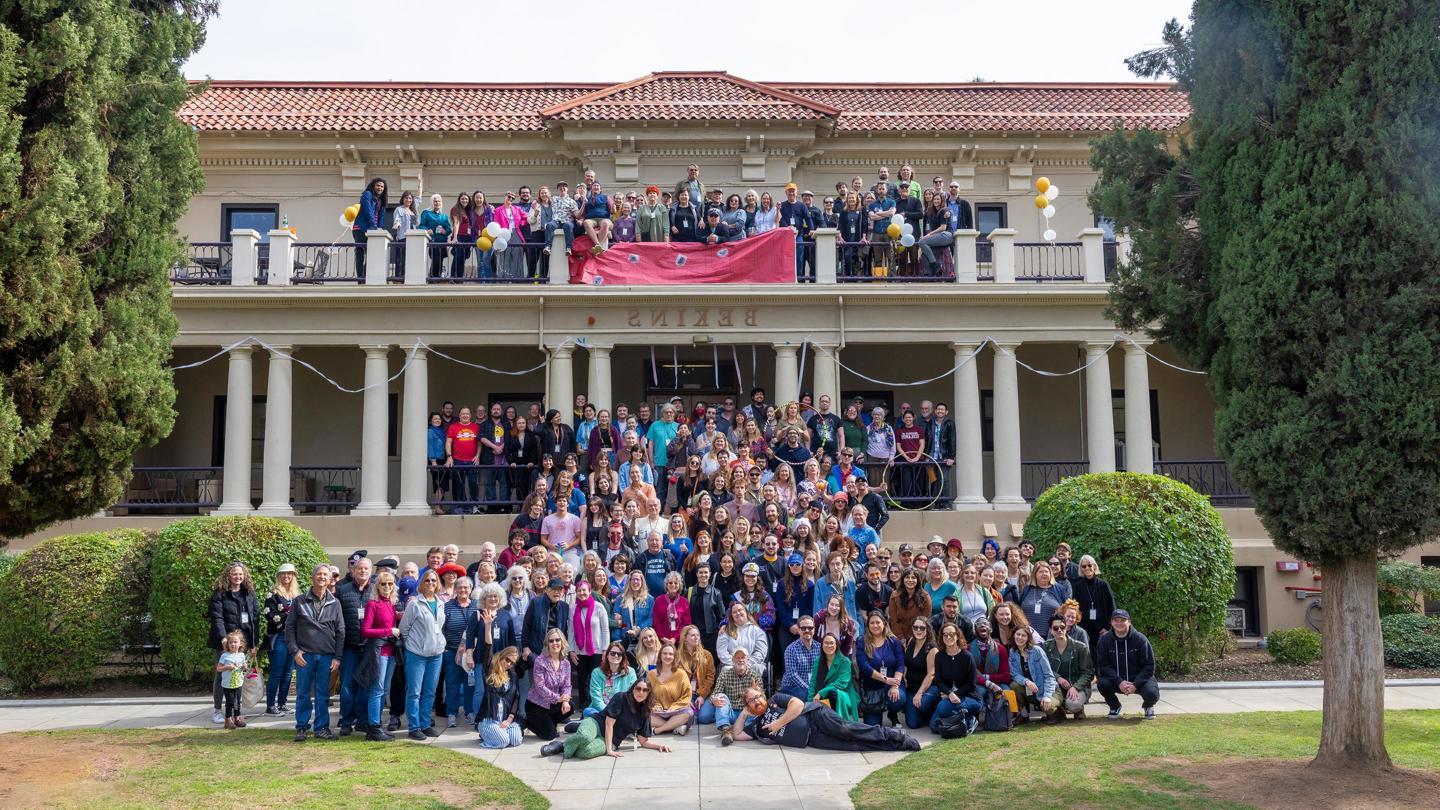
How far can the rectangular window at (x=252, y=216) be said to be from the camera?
24.2 meters

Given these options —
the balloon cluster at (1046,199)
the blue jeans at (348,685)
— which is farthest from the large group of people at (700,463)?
the balloon cluster at (1046,199)

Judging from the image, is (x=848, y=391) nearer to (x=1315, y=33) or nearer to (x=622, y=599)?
(x=622, y=599)

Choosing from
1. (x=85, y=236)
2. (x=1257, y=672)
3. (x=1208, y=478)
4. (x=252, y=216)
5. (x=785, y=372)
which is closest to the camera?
(x=85, y=236)

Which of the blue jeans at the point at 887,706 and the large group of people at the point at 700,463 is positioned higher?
the large group of people at the point at 700,463

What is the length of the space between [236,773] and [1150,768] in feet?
25.0

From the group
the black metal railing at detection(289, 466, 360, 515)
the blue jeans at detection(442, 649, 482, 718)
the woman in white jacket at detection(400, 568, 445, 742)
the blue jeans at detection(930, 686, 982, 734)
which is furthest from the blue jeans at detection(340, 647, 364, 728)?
the black metal railing at detection(289, 466, 360, 515)

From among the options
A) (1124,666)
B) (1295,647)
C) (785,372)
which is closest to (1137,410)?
(1295,647)

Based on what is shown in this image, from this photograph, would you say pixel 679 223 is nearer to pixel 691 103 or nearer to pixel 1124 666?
pixel 691 103

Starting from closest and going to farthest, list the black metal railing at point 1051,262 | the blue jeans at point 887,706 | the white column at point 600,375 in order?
the blue jeans at point 887,706 → the white column at point 600,375 → the black metal railing at point 1051,262

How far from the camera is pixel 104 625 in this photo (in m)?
14.0

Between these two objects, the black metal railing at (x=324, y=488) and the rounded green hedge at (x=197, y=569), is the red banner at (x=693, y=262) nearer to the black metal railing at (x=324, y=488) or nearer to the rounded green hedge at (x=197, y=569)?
the black metal railing at (x=324, y=488)

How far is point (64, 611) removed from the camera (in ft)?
45.6

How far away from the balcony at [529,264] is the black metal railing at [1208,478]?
149 inches

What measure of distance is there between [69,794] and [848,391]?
57.5ft
